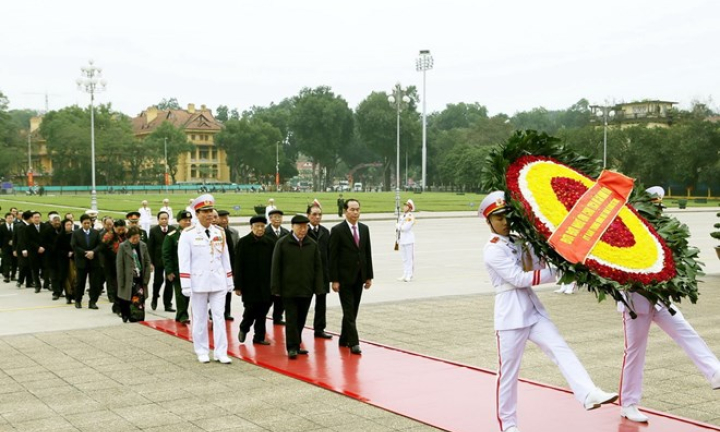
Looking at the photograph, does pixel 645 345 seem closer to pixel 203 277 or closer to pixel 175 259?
pixel 203 277

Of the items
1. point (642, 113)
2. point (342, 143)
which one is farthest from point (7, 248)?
point (342, 143)

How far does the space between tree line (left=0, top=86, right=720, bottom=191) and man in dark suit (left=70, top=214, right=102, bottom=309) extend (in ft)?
206

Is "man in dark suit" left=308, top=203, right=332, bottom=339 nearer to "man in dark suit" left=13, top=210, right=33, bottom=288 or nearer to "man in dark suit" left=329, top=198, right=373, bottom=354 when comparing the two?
"man in dark suit" left=329, top=198, right=373, bottom=354

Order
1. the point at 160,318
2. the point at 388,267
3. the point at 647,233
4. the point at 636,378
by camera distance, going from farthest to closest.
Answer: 1. the point at 388,267
2. the point at 160,318
3. the point at 636,378
4. the point at 647,233

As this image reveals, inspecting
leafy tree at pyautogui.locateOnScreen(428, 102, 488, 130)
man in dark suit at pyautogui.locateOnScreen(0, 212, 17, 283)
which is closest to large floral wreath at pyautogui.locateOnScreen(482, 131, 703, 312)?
man in dark suit at pyautogui.locateOnScreen(0, 212, 17, 283)

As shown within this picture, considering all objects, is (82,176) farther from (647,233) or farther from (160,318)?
(647,233)

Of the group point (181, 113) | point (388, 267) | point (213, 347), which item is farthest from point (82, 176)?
point (213, 347)

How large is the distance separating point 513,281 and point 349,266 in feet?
14.1

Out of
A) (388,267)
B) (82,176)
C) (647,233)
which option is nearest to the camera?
(647,233)

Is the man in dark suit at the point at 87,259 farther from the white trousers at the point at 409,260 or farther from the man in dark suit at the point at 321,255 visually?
the white trousers at the point at 409,260

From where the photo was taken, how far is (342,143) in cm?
13262

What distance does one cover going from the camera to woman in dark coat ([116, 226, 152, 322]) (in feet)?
40.4

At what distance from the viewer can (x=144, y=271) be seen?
12.8 meters

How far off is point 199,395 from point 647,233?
455 cm
